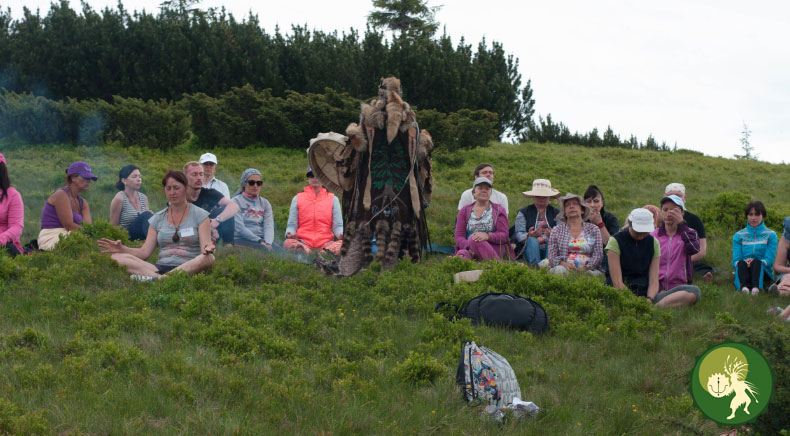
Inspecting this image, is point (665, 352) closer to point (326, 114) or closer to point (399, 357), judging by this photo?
point (399, 357)

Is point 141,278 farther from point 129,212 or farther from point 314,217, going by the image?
point 314,217

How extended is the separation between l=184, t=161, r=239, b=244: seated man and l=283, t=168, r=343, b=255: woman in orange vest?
99 cm

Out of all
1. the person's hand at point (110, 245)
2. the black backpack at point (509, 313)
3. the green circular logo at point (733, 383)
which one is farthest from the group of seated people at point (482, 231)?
the green circular logo at point (733, 383)

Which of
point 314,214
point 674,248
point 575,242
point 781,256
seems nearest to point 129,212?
point 314,214

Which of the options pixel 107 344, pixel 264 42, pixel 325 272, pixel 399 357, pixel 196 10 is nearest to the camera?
pixel 107 344

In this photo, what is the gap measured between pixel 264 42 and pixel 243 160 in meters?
8.53

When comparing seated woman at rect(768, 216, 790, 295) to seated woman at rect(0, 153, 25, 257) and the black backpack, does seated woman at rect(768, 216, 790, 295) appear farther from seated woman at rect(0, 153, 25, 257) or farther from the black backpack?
seated woman at rect(0, 153, 25, 257)

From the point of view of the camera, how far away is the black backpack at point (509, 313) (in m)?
6.37

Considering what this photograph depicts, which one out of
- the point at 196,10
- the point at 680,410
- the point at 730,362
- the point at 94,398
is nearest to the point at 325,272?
the point at 94,398

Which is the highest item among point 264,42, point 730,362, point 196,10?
point 196,10

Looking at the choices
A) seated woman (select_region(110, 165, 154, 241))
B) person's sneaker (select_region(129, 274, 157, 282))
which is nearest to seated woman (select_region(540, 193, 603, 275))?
person's sneaker (select_region(129, 274, 157, 282))

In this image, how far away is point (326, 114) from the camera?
18.7 metres

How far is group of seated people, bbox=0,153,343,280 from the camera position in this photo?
7.71 metres

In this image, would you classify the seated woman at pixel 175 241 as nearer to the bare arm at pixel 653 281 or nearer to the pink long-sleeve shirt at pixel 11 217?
the pink long-sleeve shirt at pixel 11 217
